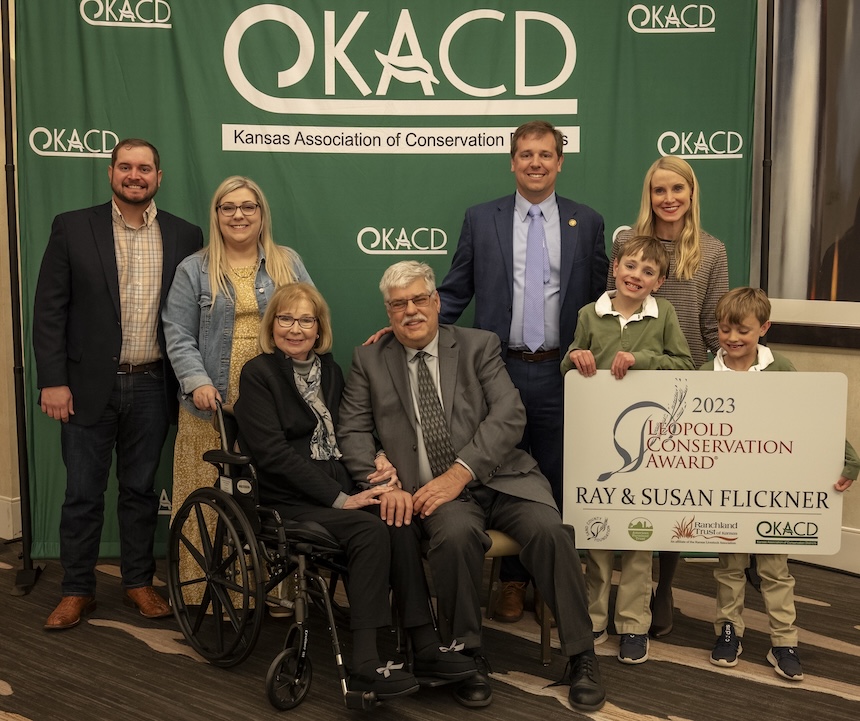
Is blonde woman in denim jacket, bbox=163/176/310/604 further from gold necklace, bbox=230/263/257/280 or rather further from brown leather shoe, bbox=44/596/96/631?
brown leather shoe, bbox=44/596/96/631

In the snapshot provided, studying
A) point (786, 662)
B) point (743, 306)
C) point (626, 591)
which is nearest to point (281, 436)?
point (626, 591)

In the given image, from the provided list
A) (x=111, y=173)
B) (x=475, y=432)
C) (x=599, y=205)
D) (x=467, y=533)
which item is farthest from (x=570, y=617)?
(x=111, y=173)

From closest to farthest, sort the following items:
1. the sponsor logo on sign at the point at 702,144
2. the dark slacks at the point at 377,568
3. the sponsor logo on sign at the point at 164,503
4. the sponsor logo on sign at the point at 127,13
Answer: the dark slacks at the point at 377,568 → the sponsor logo on sign at the point at 127,13 → the sponsor logo on sign at the point at 702,144 → the sponsor logo on sign at the point at 164,503

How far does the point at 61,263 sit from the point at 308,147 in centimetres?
124

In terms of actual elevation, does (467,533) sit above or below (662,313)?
below

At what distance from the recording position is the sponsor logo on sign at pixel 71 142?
13.1 feet

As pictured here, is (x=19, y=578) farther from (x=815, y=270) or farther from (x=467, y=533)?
(x=815, y=270)

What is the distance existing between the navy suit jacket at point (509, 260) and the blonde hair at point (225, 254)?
0.73 metres

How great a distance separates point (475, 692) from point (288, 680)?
0.59m

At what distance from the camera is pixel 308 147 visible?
13.3ft

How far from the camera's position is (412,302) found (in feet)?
9.95

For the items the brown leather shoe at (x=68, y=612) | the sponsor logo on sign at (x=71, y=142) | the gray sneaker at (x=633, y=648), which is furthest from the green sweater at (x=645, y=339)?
the sponsor logo on sign at (x=71, y=142)

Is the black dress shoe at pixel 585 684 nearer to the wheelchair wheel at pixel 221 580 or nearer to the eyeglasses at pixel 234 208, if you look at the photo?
the wheelchair wheel at pixel 221 580

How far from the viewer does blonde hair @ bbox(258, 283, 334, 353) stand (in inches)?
121
